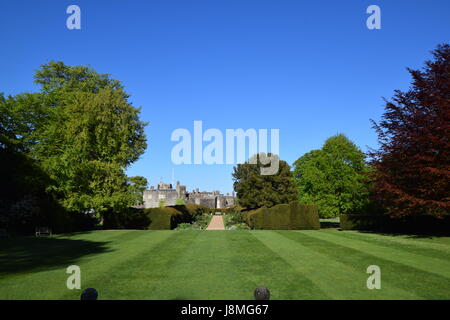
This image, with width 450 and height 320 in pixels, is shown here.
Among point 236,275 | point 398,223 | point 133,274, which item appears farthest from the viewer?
point 398,223

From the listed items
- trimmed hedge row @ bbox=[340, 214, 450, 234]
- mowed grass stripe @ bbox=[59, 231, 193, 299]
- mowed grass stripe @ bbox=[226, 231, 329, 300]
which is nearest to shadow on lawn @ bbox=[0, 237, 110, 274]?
mowed grass stripe @ bbox=[59, 231, 193, 299]

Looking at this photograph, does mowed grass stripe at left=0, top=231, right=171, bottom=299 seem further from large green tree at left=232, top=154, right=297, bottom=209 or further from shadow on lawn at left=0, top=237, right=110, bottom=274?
large green tree at left=232, top=154, right=297, bottom=209

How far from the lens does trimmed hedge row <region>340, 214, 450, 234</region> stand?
2280 centimetres

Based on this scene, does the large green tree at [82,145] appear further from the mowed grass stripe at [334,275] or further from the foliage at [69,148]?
the mowed grass stripe at [334,275]

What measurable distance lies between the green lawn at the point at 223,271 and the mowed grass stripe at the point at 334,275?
0.02 m

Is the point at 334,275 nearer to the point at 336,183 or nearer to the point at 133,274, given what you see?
the point at 133,274

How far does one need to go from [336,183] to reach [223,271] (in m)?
25.7

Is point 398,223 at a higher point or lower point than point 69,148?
lower

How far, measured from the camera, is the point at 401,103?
22156 millimetres

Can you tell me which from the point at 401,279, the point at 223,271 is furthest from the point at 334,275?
the point at 223,271

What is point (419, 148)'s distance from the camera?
19812 millimetres

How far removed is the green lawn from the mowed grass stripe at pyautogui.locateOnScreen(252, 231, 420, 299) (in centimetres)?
2

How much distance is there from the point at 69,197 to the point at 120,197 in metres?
3.98
